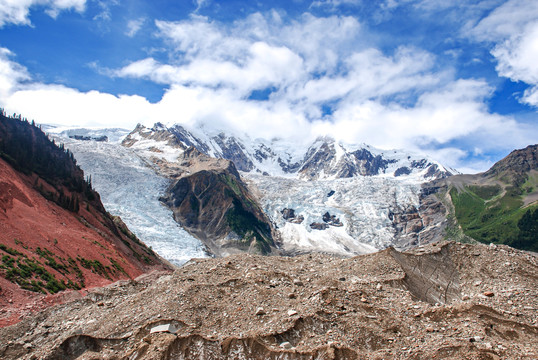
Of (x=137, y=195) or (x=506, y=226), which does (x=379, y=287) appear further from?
(x=506, y=226)

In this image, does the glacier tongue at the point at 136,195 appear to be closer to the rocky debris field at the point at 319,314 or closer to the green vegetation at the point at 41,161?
the green vegetation at the point at 41,161

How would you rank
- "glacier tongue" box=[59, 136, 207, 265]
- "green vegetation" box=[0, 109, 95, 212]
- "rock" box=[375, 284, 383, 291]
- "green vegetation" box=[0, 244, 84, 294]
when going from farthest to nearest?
1. "glacier tongue" box=[59, 136, 207, 265]
2. "green vegetation" box=[0, 109, 95, 212]
3. "green vegetation" box=[0, 244, 84, 294]
4. "rock" box=[375, 284, 383, 291]

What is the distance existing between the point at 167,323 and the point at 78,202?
65725 millimetres

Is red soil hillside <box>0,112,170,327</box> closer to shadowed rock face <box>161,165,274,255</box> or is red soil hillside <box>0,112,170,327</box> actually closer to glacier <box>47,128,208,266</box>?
glacier <box>47,128,208,266</box>

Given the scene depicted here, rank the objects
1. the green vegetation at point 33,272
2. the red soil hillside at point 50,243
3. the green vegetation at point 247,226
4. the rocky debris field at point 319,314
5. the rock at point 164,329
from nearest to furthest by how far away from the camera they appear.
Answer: the rocky debris field at point 319,314
the rock at point 164,329
the red soil hillside at point 50,243
the green vegetation at point 33,272
the green vegetation at point 247,226

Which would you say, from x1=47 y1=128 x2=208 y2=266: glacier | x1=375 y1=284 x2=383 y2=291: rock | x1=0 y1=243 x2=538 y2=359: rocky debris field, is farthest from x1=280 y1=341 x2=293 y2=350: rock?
x1=47 y1=128 x2=208 y2=266: glacier

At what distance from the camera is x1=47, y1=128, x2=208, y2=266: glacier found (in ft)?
382

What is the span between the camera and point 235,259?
2616 cm

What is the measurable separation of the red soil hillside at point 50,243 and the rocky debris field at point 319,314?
1128 cm

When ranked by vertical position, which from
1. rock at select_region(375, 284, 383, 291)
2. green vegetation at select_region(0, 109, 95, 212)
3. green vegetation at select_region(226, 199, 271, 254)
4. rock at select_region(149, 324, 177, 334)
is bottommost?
green vegetation at select_region(226, 199, 271, 254)

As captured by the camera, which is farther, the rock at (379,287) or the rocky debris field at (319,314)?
the rock at (379,287)

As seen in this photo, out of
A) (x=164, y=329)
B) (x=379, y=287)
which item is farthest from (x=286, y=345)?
(x=379, y=287)

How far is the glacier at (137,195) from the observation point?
4589 inches

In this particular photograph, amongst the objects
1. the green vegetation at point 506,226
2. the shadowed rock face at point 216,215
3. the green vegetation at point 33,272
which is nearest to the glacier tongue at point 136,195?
the shadowed rock face at point 216,215
